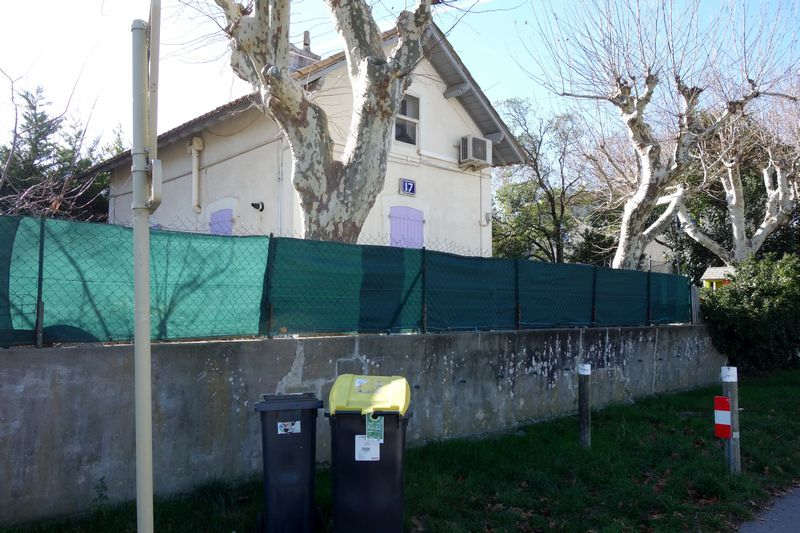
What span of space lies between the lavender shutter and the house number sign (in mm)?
4160

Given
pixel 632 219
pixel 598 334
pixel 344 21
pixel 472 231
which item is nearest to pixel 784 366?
pixel 632 219

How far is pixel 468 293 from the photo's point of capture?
8586 millimetres

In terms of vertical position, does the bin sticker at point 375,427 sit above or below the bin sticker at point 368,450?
above

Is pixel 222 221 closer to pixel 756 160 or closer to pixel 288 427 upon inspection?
pixel 288 427

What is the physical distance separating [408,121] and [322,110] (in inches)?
320

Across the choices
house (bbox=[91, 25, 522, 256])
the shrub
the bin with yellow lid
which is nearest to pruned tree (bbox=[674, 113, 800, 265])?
the shrub

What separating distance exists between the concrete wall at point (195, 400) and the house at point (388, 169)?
20.9 feet

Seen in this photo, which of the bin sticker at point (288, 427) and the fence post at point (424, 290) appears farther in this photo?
the fence post at point (424, 290)

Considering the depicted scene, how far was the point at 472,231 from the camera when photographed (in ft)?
57.7

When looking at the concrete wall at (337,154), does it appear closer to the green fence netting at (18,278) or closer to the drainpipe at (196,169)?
Result: the drainpipe at (196,169)

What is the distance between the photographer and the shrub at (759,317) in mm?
13719

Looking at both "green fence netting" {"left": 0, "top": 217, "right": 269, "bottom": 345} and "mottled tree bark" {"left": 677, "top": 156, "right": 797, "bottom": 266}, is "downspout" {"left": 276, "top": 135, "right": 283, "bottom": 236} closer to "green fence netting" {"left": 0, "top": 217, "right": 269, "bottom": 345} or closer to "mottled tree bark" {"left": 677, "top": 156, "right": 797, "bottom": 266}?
"green fence netting" {"left": 0, "top": 217, "right": 269, "bottom": 345}

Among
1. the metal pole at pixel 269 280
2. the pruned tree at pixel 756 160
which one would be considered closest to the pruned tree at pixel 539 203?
the pruned tree at pixel 756 160

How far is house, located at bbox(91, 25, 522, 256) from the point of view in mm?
13914
